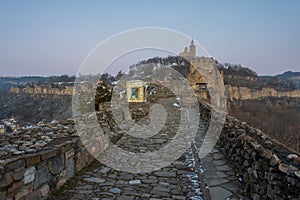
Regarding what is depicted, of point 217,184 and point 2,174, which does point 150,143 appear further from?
point 2,174

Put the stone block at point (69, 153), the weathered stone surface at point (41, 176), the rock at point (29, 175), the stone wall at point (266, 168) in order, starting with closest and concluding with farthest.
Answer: the stone wall at point (266, 168) < the rock at point (29, 175) < the weathered stone surface at point (41, 176) < the stone block at point (69, 153)

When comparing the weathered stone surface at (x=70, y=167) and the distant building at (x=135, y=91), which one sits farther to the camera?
the distant building at (x=135, y=91)

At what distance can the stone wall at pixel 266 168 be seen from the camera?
231 centimetres

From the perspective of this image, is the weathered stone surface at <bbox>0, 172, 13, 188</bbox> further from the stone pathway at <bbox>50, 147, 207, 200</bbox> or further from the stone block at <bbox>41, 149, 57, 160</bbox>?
the stone pathway at <bbox>50, 147, 207, 200</bbox>

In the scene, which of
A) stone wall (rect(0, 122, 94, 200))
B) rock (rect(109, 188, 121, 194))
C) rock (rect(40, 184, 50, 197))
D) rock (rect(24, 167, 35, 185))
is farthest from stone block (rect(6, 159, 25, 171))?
rock (rect(109, 188, 121, 194))

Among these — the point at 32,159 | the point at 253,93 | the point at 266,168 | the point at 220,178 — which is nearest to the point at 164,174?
the point at 220,178

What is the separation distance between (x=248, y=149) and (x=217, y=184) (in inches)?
28.5

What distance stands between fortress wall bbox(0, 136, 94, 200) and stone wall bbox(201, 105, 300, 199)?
2.58m

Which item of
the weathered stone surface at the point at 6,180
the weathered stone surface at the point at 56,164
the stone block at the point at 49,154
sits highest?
the stone block at the point at 49,154

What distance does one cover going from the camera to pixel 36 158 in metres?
2.94

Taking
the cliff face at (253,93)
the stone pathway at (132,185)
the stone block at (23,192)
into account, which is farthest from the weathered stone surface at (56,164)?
the cliff face at (253,93)

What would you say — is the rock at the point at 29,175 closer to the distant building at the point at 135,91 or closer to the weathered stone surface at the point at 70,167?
the weathered stone surface at the point at 70,167

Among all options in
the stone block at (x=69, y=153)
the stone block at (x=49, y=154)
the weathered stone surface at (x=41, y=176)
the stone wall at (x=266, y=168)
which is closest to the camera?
the stone wall at (x=266, y=168)

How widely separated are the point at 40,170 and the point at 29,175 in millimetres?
235
